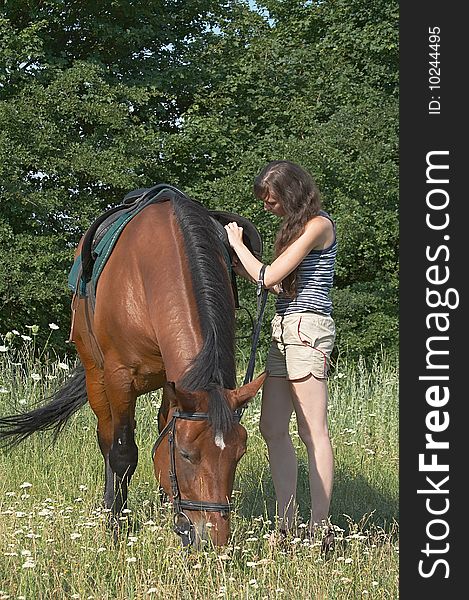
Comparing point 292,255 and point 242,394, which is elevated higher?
point 292,255

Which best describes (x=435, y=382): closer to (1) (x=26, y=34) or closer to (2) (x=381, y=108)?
(1) (x=26, y=34)

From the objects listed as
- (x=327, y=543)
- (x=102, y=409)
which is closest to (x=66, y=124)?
(x=102, y=409)

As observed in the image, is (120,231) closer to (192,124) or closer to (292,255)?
(292,255)

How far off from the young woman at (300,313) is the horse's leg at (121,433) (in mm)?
805

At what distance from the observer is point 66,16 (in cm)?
1442

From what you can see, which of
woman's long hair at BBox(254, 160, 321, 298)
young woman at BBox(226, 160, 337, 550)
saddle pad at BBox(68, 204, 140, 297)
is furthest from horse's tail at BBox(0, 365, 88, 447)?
woman's long hair at BBox(254, 160, 321, 298)

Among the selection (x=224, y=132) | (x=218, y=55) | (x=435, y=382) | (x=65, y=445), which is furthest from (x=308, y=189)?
(x=218, y=55)

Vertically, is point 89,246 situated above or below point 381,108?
below

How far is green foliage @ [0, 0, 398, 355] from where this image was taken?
12898mm

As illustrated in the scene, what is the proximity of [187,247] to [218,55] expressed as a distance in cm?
1177

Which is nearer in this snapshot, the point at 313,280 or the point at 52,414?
the point at 313,280

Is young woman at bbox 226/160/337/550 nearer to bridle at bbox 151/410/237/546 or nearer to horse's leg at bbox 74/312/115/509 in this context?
bridle at bbox 151/410/237/546

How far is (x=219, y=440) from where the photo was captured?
372 centimetres

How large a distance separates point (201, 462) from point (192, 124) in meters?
11.2
